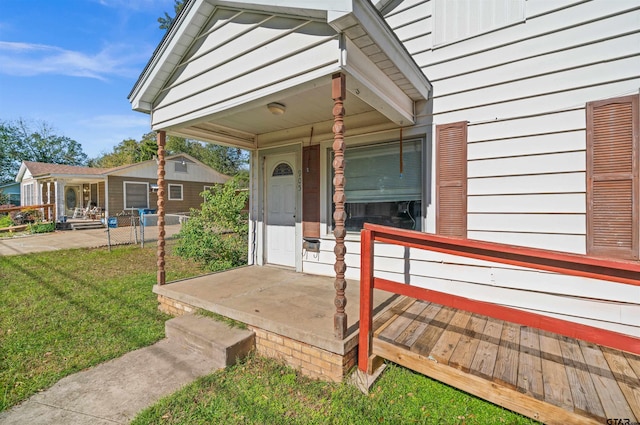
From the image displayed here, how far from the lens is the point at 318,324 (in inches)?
102

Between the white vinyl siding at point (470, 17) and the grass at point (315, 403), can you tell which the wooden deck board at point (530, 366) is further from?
the white vinyl siding at point (470, 17)

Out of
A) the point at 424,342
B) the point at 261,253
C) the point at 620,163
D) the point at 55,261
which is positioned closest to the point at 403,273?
the point at 424,342

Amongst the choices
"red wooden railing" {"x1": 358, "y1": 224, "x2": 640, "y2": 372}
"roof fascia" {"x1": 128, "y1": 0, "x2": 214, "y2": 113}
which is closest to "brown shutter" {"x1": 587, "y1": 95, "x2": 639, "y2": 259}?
"red wooden railing" {"x1": 358, "y1": 224, "x2": 640, "y2": 372}

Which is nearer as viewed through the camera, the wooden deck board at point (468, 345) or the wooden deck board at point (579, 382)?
the wooden deck board at point (579, 382)

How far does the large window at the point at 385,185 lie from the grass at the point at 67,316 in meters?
2.90

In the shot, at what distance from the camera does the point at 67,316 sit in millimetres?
3580

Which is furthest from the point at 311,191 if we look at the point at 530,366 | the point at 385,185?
the point at 530,366

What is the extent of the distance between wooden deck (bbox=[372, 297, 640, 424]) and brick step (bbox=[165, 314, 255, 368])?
1.23 meters

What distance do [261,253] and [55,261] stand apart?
5276mm

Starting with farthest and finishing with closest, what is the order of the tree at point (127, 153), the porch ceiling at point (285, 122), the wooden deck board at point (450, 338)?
1. the tree at point (127, 153)
2. the porch ceiling at point (285, 122)
3. the wooden deck board at point (450, 338)

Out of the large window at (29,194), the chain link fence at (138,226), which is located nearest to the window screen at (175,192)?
the chain link fence at (138,226)

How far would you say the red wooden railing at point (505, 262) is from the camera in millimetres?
1400

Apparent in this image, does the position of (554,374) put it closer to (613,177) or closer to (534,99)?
(613,177)

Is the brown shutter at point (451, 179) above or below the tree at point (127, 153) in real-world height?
below
